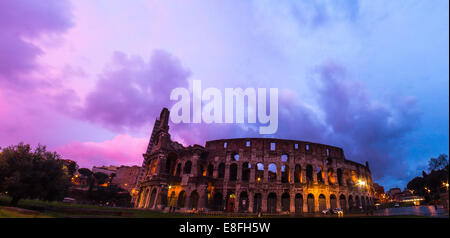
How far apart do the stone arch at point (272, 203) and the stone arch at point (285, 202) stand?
1.45 metres

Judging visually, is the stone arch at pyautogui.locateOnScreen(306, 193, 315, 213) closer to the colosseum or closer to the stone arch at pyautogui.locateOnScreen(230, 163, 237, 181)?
the colosseum

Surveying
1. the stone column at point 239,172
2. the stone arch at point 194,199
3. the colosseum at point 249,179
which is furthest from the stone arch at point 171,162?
the stone column at point 239,172

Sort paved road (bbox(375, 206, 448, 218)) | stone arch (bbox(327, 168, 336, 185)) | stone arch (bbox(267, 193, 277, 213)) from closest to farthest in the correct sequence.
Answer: paved road (bbox(375, 206, 448, 218))
stone arch (bbox(267, 193, 277, 213))
stone arch (bbox(327, 168, 336, 185))

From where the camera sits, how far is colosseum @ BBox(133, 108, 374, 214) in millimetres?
37469

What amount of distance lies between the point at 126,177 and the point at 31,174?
73054 mm

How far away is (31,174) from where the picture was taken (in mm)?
18297

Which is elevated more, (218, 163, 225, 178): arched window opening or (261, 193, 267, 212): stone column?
(218, 163, 225, 178): arched window opening

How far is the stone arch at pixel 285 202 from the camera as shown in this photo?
37688 mm

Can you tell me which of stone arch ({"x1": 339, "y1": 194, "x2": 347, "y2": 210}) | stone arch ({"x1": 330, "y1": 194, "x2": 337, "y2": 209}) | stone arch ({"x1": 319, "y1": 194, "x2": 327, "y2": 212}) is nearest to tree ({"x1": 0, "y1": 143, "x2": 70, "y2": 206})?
stone arch ({"x1": 319, "y1": 194, "x2": 327, "y2": 212})

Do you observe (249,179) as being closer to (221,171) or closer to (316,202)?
(221,171)

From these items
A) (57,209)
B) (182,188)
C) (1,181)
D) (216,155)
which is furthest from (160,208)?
(1,181)

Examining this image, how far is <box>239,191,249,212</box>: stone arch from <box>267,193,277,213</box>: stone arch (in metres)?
4.03

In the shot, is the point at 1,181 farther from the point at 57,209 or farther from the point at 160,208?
the point at 160,208

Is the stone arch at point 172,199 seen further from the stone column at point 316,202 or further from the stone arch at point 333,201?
the stone arch at point 333,201
